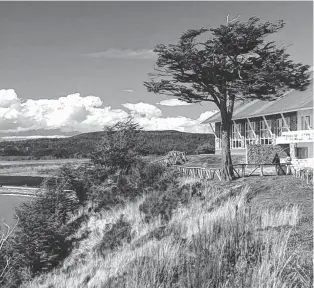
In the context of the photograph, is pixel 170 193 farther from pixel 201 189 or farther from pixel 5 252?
pixel 5 252

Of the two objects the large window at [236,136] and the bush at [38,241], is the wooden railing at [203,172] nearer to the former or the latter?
the bush at [38,241]

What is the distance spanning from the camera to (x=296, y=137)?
104ft

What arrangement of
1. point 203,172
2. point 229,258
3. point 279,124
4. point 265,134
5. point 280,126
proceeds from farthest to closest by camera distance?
point 265,134 → point 279,124 → point 280,126 → point 203,172 → point 229,258

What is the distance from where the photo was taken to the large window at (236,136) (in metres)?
43.2

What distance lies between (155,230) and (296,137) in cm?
2242

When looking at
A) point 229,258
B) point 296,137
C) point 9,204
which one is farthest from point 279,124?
point 229,258

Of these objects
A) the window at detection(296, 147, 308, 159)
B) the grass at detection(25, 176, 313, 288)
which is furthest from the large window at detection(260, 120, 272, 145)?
the grass at detection(25, 176, 313, 288)

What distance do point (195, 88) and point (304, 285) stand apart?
19752mm

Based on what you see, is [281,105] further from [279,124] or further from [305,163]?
[305,163]

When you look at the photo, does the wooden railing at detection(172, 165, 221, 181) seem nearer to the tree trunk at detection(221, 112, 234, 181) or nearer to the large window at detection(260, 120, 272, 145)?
the tree trunk at detection(221, 112, 234, 181)

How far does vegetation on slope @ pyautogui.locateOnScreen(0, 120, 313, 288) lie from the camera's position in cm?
615

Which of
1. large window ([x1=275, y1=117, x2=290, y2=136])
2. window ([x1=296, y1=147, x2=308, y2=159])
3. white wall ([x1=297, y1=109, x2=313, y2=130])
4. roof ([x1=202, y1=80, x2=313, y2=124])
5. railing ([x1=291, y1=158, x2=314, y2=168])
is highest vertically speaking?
roof ([x1=202, y1=80, x2=313, y2=124])

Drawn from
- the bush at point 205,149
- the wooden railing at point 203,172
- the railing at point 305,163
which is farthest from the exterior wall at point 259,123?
the wooden railing at point 203,172

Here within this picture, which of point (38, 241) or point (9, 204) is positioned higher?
point (38, 241)
